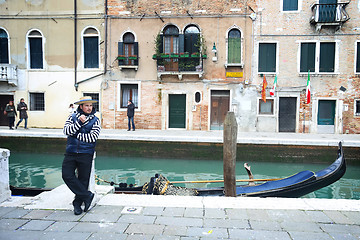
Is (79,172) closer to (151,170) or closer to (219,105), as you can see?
(151,170)

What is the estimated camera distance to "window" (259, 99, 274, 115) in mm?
12094

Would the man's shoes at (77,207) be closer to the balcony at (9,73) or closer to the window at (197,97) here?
the window at (197,97)

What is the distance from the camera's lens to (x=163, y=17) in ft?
40.2

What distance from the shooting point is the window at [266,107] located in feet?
39.7

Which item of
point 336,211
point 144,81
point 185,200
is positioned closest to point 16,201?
point 185,200

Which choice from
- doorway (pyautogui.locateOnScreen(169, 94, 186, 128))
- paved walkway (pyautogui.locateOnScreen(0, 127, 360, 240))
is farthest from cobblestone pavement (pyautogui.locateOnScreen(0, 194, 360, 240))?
doorway (pyautogui.locateOnScreen(169, 94, 186, 128))

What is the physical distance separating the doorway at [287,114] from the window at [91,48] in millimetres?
8525

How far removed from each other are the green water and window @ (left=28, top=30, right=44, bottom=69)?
203 inches

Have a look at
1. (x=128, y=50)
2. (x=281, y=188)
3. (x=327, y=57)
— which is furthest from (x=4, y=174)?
(x=327, y=57)

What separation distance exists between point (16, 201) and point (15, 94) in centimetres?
1165

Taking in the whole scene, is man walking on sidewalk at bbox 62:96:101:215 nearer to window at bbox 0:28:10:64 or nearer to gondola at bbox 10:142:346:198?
gondola at bbox 10:142:346:198

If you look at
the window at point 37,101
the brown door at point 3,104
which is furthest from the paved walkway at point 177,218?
the brown door at point 3,104

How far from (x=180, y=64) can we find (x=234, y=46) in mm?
2473

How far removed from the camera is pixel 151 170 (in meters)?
8.02
